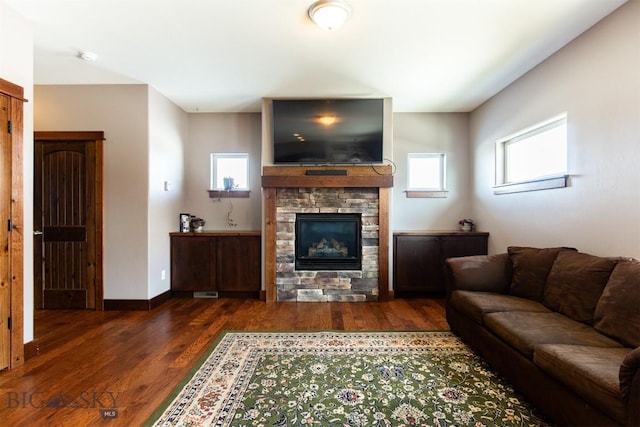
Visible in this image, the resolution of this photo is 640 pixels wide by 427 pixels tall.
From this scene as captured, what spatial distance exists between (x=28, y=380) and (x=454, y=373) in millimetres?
2975

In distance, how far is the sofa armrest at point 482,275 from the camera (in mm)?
2713

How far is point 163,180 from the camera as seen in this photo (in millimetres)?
3924

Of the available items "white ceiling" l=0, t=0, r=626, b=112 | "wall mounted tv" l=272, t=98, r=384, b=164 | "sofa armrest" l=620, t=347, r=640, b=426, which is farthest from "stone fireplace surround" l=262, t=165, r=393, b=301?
"sofa armrest" l=620, t=347, r=640, b=426

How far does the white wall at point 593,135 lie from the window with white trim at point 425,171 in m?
1.26

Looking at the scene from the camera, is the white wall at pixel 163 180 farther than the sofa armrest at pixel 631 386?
Yes

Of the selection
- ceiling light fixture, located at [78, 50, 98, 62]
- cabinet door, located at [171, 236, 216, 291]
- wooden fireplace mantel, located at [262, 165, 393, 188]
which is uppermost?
ceiling light fixture, located at [78, 50, 98, 62]

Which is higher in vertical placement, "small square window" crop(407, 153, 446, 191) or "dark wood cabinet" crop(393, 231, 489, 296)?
"small square window" crop(407, 153, 446, 191)

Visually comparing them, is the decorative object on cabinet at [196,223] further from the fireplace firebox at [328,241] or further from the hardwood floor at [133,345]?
the fireplace firebox at [328,241]

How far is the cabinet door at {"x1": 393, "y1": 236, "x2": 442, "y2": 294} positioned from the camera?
13.3 ft

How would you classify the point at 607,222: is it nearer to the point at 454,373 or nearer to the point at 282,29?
the point at 454,373

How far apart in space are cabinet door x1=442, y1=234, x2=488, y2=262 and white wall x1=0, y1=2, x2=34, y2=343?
14.3 feet

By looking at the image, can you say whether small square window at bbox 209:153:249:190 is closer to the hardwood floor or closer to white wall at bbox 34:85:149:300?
white wall at bbox 34:85:149:300

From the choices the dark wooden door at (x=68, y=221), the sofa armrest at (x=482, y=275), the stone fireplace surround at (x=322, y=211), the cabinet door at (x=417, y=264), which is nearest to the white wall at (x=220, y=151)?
the stone fireplace surround at (x=322, y=211)

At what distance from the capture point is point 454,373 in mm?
2107
